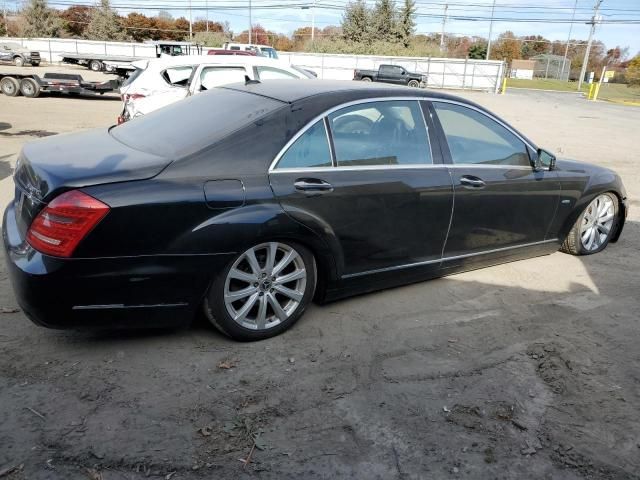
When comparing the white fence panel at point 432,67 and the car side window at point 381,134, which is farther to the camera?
the white fence panel at point 432,67

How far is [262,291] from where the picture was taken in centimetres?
342

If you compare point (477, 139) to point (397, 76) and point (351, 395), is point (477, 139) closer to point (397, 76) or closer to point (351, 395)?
point (351, 395)

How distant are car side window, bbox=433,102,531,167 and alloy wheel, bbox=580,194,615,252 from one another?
1226 millimetres

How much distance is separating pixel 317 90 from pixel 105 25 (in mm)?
75288

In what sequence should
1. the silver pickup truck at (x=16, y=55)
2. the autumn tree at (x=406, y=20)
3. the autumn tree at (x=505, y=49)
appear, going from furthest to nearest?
1. the autumn tree at (x=505, y=49)
2. the autumn tree at (x=406, y=20)
3. the silver pickup truck at (x=16, y=55)

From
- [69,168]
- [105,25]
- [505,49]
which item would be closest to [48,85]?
[69,168]

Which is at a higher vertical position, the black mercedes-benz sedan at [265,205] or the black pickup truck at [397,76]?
the black mercedes-benz sedan at [265,205]

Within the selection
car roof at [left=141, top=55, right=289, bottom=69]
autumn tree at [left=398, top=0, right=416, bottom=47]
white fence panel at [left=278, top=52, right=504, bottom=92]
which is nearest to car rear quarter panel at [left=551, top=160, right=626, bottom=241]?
car roof at [left=141, top=55, right=289, bottom=69]

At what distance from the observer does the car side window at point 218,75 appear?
10.2 meters

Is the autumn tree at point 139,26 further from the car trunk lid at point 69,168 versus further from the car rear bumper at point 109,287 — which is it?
the car rear bumper at point 109,287

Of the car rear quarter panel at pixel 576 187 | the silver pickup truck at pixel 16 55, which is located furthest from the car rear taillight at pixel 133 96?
the silver pickup truck at pixel 16 55

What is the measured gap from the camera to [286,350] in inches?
135

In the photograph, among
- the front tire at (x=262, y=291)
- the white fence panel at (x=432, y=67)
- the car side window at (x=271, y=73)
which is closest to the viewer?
the front tire at (x=262, y=291)

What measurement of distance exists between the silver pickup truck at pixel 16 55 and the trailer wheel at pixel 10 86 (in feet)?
52.1
